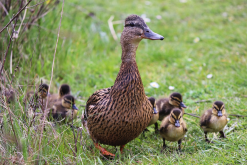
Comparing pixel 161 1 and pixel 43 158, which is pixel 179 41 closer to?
pixel 161 1

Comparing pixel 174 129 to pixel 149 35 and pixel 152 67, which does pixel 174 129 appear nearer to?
pixel 149 35

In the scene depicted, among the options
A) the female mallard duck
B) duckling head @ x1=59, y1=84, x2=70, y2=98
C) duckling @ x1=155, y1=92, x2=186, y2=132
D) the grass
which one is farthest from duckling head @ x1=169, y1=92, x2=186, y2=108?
duckling head @ x1=59, y1=84, x2=70, y2=98

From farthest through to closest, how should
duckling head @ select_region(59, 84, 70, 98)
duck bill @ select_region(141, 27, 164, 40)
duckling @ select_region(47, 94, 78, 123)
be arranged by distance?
1. duckling head @ select_region(59, 84, 70, 98)
2. duckling @ select_region(47, 94, 78, 123)
3. duck bill @ select_region(141, 27, 164, 40)

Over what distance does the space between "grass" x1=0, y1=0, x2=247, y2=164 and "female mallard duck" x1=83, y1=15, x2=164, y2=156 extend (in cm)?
24

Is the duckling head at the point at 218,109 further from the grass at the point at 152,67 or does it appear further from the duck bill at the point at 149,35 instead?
the duck bill at the point at 149,35

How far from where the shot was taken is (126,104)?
3023 millimetres

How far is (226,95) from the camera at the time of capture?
14.5 ft

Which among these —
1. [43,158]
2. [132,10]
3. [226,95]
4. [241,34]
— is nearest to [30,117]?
[43,158]

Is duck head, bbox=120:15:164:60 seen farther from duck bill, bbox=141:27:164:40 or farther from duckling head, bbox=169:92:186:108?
duckling head, bbox=169:92:186:108

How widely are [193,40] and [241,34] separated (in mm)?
959

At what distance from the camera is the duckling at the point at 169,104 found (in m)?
4.00

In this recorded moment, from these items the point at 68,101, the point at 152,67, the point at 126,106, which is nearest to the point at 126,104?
the point at 126,106

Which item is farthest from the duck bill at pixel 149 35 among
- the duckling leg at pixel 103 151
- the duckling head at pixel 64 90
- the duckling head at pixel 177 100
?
the duckling head at pixel 64 90

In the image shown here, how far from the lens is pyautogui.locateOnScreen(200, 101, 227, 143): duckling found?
3.49 metres
